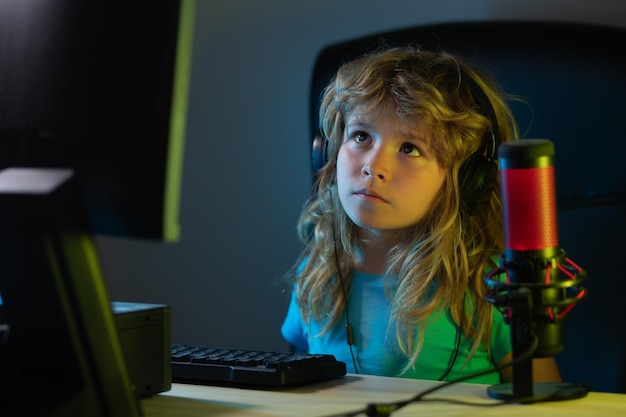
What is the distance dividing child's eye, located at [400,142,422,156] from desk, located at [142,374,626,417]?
352 mm

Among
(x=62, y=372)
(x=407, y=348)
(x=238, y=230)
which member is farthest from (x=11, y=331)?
(x=238, y=230)

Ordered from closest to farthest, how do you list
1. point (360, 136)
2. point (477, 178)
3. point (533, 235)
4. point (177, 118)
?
point (177, 118), point (533, 235), point (477, 178), point (360, 136)

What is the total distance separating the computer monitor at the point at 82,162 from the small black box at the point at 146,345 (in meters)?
0.15

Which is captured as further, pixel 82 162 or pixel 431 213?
pixel 431 213

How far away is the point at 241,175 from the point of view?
196cm

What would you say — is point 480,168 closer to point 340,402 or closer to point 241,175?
point 340,402

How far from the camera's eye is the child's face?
124cm

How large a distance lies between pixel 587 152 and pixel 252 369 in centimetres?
60

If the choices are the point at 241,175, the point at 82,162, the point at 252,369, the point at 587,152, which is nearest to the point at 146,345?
the point at 252,369

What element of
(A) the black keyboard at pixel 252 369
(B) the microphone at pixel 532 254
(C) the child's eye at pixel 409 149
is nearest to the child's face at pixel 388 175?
(C) the child's eye at pixel 409 149

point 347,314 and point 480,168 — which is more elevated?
point 480,168

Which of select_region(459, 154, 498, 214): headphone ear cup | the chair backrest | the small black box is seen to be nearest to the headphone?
select_region(459, 154, 498, 214): headphone ear cup

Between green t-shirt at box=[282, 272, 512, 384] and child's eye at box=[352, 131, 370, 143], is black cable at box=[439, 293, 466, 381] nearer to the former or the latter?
green t-shirt at box=[282, 272, 512, 384]

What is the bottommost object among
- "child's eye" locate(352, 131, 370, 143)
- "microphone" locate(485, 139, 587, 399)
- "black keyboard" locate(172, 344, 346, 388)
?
"black keyboard" locate(172, 344, 346, 388)
